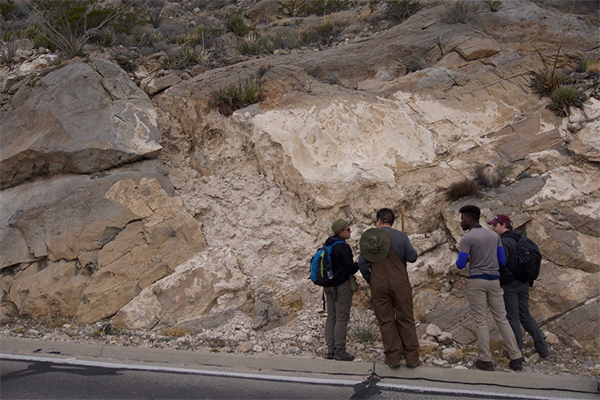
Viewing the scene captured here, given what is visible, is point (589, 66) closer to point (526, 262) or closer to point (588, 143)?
point (588, 143)

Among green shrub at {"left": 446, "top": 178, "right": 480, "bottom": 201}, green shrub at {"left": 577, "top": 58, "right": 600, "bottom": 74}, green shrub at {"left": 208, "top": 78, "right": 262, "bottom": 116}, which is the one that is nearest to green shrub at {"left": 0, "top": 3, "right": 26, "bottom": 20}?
green shrub at {"left": 208, "top": 78, "right": 262, "bottom": 116}

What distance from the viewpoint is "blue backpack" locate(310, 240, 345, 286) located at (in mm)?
5613

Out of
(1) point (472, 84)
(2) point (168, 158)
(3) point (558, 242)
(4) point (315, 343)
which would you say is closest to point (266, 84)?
(2) point (168, 158)

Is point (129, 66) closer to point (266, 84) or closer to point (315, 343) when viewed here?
point (266, 84)

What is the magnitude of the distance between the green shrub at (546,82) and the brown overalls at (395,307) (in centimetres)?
601

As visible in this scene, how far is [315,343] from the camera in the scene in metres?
6.44

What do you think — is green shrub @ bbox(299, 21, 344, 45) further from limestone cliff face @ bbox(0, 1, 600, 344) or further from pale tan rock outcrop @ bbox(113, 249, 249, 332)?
pale tan rock outcrop @ bbox(113, 249, 249, 332)

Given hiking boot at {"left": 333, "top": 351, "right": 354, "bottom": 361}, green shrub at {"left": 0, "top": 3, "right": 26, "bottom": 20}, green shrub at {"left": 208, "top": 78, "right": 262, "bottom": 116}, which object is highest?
green shrub at {"left": 0, "top": 3, "right": 26, "bottom": 20}

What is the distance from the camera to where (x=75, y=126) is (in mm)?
8625

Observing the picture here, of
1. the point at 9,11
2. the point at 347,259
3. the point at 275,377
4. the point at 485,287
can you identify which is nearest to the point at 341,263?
the point at 347,259

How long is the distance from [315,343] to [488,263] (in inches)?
103

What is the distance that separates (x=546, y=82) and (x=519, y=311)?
5387mm

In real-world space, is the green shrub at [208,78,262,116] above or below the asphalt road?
above

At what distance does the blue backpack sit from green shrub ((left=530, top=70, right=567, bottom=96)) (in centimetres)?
617
